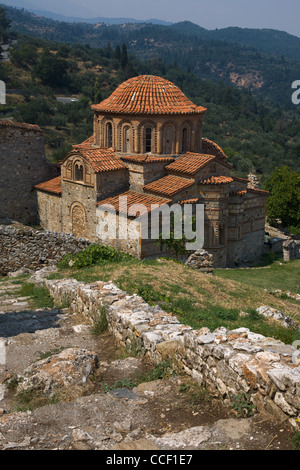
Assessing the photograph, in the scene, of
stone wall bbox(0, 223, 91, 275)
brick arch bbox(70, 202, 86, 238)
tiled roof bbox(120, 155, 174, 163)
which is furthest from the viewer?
brick arch bbox(70, 202, 86, 238)

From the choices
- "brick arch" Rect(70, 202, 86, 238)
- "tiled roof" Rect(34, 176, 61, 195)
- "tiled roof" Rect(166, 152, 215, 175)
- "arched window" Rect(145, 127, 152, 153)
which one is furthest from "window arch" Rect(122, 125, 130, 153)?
"tiled roof" Rect(34, 176, 61, 195)

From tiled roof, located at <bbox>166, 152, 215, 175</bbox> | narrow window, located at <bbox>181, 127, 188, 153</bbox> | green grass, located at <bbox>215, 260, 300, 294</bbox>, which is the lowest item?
green grass, located at <bbox>215, 260, 300, 294</bbox>

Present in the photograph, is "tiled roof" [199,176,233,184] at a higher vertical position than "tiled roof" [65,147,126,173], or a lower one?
lower

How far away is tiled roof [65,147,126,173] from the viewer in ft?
67.0

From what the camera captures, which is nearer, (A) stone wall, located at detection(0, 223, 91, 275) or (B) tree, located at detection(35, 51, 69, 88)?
(A) stone wall, located at detection(0, 223, 91, 275)

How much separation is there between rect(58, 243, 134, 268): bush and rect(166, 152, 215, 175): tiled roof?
814 cm

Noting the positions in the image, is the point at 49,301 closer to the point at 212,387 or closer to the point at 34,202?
the point at 212,387

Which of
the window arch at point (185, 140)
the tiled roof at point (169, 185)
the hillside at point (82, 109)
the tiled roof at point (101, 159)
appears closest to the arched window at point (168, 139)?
the window arch at point (185, 140)

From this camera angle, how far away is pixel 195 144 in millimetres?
22547

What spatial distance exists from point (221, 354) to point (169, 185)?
49.4 feet

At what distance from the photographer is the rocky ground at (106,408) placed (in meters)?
4.55

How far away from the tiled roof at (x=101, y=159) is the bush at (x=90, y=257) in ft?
25.6

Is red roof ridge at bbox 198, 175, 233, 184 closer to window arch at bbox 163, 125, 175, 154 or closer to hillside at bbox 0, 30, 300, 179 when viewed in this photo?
window arch at bbox 163, 125, 175, 154

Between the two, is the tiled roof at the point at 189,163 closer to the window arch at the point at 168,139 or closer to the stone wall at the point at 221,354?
the window arch at the point at 168,139
